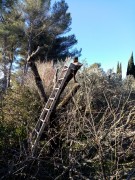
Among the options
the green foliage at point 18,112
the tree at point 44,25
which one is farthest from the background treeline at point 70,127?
the tree at point 44,25

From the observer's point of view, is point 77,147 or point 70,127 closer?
point 77,147

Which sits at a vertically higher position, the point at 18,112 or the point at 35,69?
the point at 35,69

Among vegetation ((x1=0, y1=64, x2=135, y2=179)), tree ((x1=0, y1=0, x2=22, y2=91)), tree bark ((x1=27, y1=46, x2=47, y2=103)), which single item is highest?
tree ((x1=0, y1=0, x2=22, y2=91))

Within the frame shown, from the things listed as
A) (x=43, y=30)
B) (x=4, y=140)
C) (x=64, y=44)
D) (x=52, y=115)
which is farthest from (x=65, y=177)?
(x=64, y=44)

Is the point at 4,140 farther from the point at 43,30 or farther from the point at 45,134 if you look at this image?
the point at 43,30

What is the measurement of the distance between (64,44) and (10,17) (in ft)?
17.0

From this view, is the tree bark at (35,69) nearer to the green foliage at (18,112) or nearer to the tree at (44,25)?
the green foliage at (18,112)

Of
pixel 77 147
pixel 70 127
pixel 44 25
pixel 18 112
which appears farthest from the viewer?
pixel 44 25

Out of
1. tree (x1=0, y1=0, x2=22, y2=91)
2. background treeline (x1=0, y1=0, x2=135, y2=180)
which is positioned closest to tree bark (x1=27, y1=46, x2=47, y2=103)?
background treeline (x1=0, y1=0, x2=135, y2=180)

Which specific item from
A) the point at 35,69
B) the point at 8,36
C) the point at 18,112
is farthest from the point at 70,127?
the point at 8,36

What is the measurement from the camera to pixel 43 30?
23828mm

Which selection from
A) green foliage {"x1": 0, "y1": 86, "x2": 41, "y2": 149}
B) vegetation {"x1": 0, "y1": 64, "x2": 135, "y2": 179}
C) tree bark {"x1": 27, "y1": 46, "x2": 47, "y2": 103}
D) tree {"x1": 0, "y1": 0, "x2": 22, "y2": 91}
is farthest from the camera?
tree {"x1": 0, "y1": 0, "x2": 22, "y2": 91}

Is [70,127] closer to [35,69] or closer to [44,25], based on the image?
[35,69]

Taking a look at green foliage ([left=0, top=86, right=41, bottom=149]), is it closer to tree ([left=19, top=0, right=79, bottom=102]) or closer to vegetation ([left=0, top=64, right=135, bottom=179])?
vegetation ([left=0, top=64, right=135, bottom=179])
